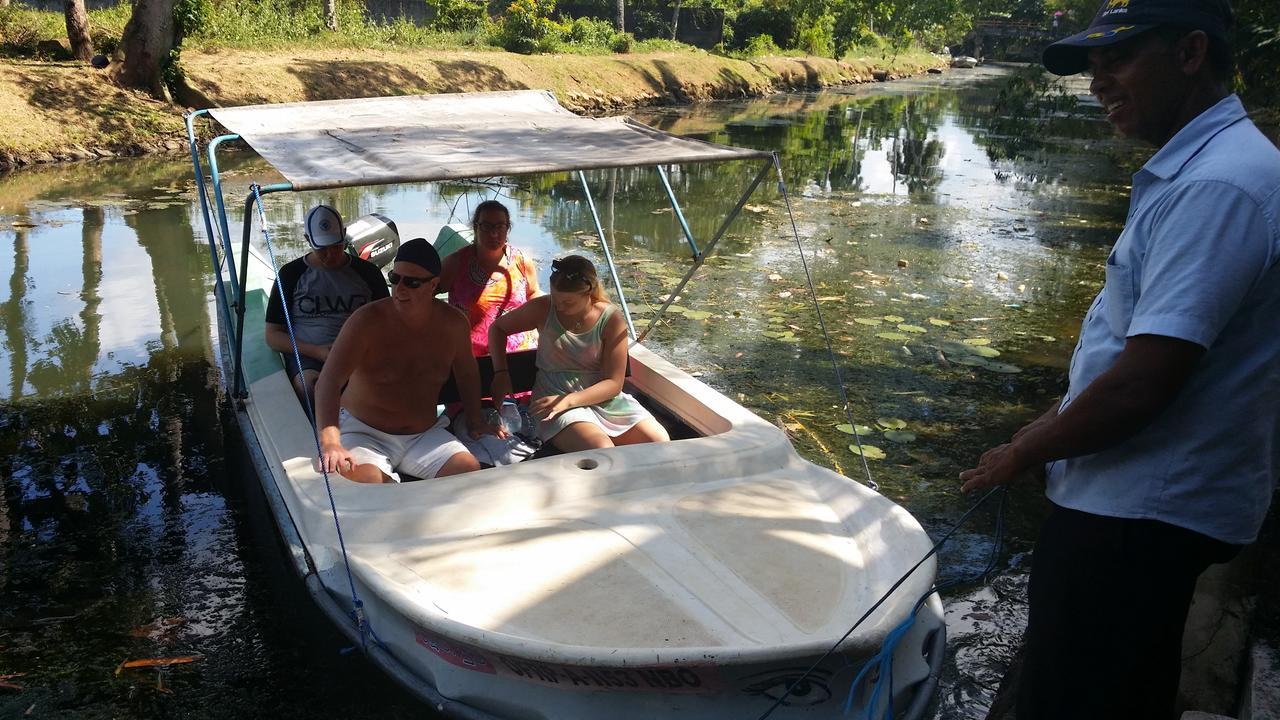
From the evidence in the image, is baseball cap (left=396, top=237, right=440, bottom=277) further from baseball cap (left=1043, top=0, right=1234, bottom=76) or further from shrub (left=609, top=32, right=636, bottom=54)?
shrub (left=609, top=32, right=636, bottom=54)

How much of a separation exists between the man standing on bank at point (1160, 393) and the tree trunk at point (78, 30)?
1747 centimetres

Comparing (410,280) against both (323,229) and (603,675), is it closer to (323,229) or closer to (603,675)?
(323,229)

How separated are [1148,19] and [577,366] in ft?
9.17

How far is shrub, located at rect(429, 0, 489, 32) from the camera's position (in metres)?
24.9

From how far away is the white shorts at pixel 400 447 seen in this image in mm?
3822

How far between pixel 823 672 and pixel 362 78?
1766cm

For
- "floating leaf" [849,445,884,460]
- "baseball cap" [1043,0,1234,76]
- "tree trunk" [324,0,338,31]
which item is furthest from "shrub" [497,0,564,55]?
"baseball cap" [1043,0,1234,76]

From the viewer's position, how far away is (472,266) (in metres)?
4.99

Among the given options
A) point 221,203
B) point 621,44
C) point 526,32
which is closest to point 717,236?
point 221,203

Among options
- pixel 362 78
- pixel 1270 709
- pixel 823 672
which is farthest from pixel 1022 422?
pixel 362 78

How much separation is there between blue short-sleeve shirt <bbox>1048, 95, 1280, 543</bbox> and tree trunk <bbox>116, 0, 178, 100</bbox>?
1636 cm

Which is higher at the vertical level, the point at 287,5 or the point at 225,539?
the point at 287,5

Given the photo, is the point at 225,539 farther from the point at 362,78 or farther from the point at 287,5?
the point at 287,5

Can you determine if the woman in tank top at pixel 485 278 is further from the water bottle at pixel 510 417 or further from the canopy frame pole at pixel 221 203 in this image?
the canopy frame pole at pixel 221 203
